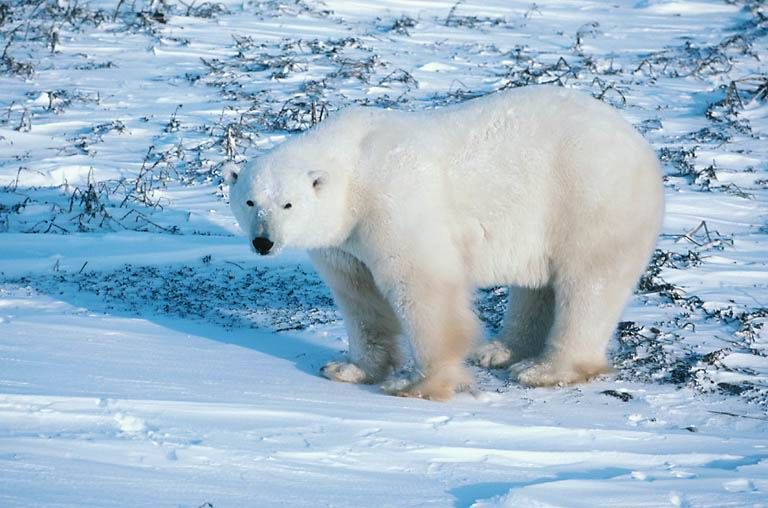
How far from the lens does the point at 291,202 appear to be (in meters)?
4.50

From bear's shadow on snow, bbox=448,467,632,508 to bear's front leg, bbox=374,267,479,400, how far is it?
119 centimetres

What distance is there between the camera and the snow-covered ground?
332cm

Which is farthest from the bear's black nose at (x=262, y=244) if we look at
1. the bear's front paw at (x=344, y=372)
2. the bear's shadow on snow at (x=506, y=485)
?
the bear's shadow on snow at (x=506, y=485)

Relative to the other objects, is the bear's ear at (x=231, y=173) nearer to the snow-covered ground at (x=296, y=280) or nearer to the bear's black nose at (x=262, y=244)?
the bear's black nose at (x=262, y=244)

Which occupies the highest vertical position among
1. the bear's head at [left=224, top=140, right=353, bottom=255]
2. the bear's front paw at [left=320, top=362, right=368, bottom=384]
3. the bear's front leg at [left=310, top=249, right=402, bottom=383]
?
the bear's head at [left=224, top=140, right=353, bottom=255]

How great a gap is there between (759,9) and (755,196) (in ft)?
17.0

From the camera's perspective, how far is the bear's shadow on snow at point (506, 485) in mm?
3145

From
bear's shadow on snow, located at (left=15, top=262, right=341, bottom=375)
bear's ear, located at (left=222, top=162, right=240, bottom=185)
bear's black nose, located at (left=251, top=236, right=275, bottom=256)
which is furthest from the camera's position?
bear's shadow on snow, located at (left=15, top=262, right=341, bottom=375)

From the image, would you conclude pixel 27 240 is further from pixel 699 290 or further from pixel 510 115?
pixel 699 290

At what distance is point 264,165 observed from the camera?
4.58 m

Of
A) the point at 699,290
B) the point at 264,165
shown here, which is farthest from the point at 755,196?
the point at 264,165

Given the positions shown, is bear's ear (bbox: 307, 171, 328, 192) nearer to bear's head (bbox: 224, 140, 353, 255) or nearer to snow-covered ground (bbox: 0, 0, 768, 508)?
bear's head (bbox: 224, 140, 353, 255)

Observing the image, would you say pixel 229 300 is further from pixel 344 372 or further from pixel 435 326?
pixel 435 326

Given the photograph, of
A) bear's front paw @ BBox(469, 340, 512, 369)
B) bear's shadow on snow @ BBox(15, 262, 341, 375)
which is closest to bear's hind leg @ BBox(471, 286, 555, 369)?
bear's front paw @ BBox(469, 340, 512, 369)
